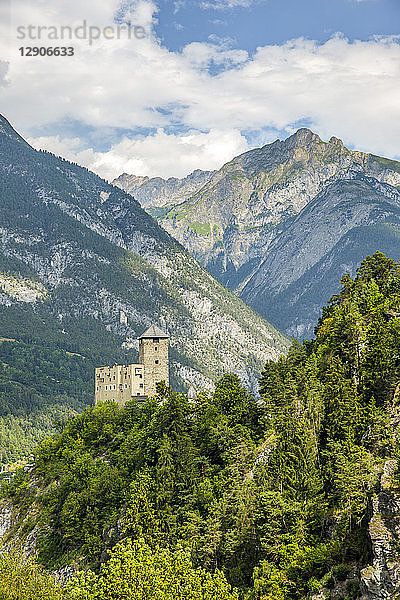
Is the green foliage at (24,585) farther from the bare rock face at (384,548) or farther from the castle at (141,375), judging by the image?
the castle at (141,375)

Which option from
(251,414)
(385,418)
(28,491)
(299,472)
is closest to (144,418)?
(251,414)

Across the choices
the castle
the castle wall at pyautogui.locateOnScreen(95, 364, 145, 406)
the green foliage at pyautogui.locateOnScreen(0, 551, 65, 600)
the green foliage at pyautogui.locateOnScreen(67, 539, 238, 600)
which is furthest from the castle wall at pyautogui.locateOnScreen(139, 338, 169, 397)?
the green foliage at pyautogui.locateOnScreen(67, 539, 238, 600)

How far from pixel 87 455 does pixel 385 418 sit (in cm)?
4825

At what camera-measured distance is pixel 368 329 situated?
7444cm

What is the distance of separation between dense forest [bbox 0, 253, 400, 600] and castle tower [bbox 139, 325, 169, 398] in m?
6.61

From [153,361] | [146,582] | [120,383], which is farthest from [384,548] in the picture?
[120,383]

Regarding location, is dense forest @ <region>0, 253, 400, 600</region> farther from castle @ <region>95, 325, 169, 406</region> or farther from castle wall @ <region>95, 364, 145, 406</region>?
castle @ <region>95, 325, 169, 406</region>

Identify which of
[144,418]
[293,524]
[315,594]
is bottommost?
[315,594]

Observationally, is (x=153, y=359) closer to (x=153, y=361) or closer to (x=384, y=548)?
(x=153, y=361)

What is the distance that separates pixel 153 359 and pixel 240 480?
40.6 m

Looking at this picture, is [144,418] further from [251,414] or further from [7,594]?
[7,594]

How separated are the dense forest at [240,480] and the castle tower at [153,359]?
6.61 metres

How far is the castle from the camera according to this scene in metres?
109

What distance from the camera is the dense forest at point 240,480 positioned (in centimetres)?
5459
